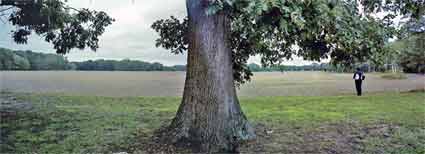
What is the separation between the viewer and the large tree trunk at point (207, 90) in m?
5.21

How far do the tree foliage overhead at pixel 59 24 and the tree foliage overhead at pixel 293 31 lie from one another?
290 centimetres

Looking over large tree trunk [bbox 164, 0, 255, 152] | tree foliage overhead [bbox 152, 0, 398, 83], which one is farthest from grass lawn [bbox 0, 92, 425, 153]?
tree foliage overhead [bbox 152, 0, 398, 83]

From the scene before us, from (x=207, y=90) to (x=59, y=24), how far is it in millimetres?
5604

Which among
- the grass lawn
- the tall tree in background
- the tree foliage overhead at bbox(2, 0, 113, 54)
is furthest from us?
the tree foliage overhead at bbox(2, 0, 113, 54)

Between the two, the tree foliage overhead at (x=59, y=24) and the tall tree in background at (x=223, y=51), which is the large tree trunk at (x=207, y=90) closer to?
the tall tree in background at (x=223, y=51)

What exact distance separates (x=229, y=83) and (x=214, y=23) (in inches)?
38.0

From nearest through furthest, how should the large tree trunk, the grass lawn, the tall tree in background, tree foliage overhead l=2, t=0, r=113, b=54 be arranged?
the tall tree in background, the large tree trunk, the grass lawn, tree foliage overhead l=2, t=0, r=113, b=54

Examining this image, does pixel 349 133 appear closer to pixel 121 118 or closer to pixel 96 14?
pixel 121 118

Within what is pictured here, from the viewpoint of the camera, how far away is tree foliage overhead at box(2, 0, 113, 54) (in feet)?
27.1

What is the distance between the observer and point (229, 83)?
552cm

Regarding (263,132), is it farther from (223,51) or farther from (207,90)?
(223,51)

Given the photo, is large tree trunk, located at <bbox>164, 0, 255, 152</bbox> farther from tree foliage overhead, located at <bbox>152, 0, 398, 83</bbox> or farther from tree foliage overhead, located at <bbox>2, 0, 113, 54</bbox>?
tree foliage overhead, located at <bbox>2, 0, 113, 54</bbox>

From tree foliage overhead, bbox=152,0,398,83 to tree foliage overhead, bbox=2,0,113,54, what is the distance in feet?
9.53

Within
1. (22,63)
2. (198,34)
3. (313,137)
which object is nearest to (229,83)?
(198,34)
